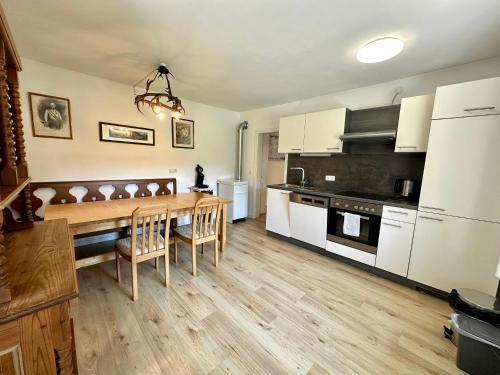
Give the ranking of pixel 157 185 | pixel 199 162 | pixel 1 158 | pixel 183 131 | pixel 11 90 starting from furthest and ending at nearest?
pixel 199 162 → pixel 183 131 → pixel 157 185 → pixel 11 90 → pixel 1 158

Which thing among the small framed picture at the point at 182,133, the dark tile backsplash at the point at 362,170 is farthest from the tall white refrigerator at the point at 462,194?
the small framed picture at the point at 182,133

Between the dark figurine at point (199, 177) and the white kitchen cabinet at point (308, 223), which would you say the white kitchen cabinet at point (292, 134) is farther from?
the dark figurine at point (199, 177)

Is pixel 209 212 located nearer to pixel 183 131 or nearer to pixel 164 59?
pixel 164 59

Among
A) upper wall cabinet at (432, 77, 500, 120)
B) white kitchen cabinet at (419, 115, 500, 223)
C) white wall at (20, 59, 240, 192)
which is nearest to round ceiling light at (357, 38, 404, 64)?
upper wall cabinet at (432, 77, 500, 120)

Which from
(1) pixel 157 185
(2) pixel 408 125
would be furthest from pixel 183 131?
(2) pixel 408 125

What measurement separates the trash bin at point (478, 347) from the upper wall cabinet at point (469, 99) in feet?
5.61

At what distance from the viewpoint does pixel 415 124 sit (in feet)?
7.41

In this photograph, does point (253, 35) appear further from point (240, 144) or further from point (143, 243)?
point (240, 144)

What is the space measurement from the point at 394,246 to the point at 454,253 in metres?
0.48

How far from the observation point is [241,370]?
1.32 m

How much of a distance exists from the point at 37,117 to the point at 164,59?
180cm

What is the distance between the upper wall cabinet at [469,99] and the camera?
1736 millimetres

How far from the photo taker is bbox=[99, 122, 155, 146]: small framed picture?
3.02 m

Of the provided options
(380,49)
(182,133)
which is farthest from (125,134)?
(380,49)
